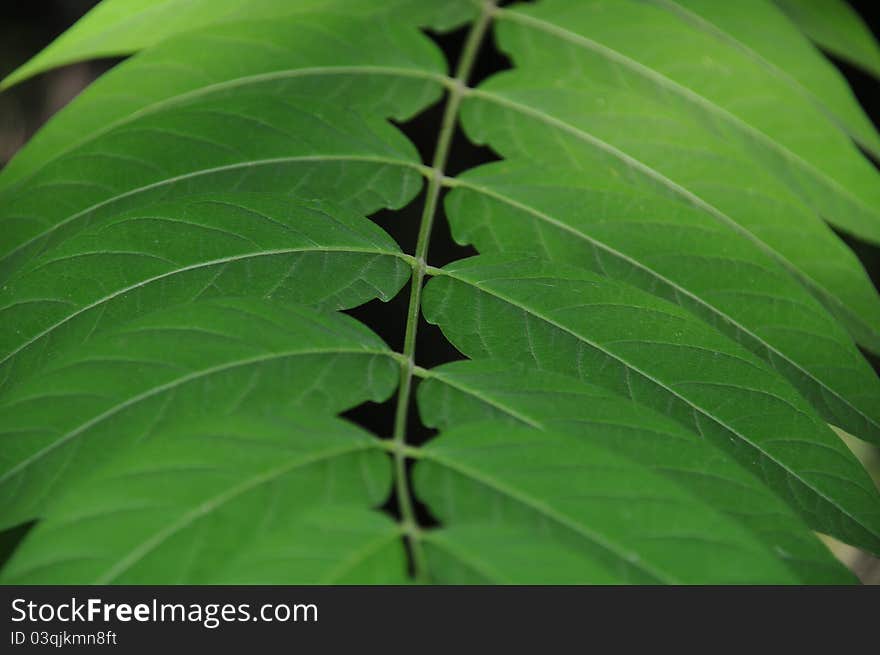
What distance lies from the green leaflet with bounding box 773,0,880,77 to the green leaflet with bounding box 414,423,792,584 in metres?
0.99

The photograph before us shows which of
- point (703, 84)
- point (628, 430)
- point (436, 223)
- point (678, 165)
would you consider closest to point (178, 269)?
point (628, 430)

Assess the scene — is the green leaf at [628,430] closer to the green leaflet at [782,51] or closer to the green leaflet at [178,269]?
the green leaflet at [178,269]

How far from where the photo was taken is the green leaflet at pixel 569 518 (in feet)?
1.86

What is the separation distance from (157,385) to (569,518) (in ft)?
1.05

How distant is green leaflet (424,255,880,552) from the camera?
2.55ft

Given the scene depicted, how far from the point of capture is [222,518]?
584 millimetres

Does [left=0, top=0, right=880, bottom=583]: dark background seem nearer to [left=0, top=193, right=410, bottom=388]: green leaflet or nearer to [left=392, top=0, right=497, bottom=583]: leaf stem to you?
[left=392, top=0, right=497, bottom=583]: leaf stem

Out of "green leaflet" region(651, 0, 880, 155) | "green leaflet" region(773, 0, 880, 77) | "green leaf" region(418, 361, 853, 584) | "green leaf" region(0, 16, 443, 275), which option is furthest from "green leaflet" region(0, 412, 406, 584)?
"green leaflet" region(773, 0, 880, 77)

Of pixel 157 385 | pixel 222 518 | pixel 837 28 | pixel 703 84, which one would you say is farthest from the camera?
pixel 837 28

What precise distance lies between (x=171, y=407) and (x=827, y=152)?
0.83 metres

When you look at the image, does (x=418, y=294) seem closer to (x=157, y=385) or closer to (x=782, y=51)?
(x=157, y=385)

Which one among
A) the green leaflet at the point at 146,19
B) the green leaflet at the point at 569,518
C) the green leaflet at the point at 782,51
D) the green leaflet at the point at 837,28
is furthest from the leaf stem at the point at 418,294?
the green leaflet at the point at 837,28

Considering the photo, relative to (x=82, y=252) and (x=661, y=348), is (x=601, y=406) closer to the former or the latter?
(x=661, y=348)

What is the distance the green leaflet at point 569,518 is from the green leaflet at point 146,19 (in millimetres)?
707
